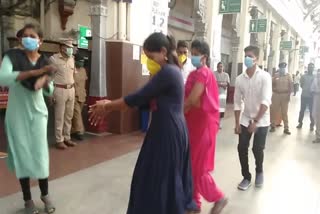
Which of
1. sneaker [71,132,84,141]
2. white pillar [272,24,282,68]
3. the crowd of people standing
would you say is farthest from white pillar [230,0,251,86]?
the crowd of people standing

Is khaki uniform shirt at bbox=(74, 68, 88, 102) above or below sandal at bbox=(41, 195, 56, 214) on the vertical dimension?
above

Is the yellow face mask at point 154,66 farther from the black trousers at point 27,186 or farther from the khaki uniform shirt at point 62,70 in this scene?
the khaki uniform shirt at point 62,70

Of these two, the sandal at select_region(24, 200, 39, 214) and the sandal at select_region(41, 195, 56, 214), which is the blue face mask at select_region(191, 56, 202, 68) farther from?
the sandal at select_region(24, 200, 39, 214)

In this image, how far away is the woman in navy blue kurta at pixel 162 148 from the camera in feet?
6.29

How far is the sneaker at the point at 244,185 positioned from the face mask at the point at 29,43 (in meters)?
2.47

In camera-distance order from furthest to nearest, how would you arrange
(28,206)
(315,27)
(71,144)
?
(315,27) < (71,144) < (28,206)

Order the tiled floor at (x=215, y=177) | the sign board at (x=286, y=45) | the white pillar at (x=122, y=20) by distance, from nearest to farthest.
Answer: the tiled floor at (x=215, y=177)
the white pillar at (x=122, y=20)
the sign board at (x=286, y=45)

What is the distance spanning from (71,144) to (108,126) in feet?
3.65

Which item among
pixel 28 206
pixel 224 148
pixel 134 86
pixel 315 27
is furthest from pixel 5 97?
A: pixel 315 27

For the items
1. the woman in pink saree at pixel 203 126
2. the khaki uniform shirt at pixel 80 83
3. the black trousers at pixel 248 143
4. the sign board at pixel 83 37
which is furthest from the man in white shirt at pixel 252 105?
the sign board at pixel 83 37

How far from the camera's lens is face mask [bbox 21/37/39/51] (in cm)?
255

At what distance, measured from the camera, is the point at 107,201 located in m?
3.11

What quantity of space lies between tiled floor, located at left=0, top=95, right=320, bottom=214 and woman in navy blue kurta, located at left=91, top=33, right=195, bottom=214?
3.44ft

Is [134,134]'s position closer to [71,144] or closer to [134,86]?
[134,86]
